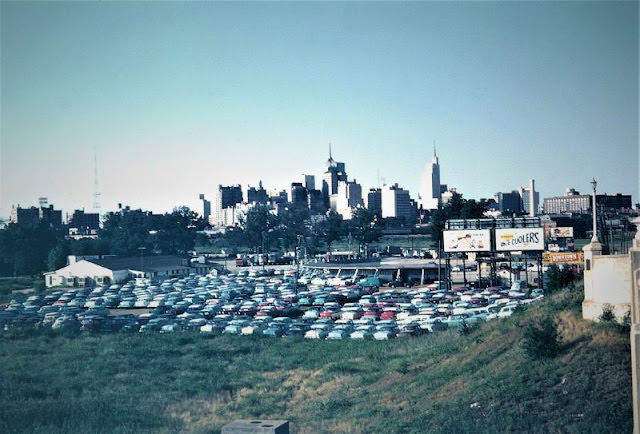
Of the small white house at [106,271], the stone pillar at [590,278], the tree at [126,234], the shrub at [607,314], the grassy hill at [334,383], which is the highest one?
the tree at [126,234]

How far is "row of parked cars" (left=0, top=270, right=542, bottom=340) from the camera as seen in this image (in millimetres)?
45781

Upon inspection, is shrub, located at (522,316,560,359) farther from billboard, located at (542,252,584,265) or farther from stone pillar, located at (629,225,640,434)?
billboard, located at (542,252,584,265)

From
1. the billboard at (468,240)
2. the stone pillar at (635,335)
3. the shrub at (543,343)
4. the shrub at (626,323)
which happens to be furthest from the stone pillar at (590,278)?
the billboard at (468,240)

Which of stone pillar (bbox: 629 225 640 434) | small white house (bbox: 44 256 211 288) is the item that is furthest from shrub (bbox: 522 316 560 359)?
small white house (bbox: 44 256 211 288)

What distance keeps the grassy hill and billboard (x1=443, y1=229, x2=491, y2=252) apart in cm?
2391

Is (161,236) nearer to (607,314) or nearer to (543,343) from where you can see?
(543,343)

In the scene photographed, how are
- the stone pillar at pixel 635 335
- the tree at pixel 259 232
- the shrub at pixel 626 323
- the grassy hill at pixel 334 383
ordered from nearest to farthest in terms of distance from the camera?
the stone pillar at pixel 635 335, the grassy hill at pixel 334 383, the shrub at pixel 626 323, the tree at pixel 259 232

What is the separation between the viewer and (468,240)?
6244 centimetres

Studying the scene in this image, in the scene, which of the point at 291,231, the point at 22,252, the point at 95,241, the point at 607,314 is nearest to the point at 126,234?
the point at 95,241

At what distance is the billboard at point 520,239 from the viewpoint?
60562mm

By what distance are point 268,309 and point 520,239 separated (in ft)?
74.6

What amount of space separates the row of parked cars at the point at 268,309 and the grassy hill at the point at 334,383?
4.41 metres

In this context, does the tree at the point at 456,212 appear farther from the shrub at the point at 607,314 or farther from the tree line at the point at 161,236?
the shrub at the point at 607,314

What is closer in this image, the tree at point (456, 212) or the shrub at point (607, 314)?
the shrub at point (607, 314)
